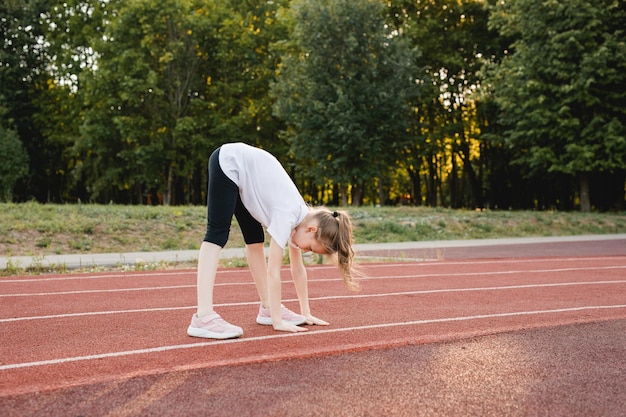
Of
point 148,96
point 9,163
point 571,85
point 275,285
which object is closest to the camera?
point 275,285

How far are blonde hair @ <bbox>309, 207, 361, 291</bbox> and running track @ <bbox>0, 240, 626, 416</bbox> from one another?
0.61 m

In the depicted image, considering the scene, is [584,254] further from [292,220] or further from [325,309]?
[292,220]

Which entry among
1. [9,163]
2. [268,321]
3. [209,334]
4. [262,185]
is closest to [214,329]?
[209,334]

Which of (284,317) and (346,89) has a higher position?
(346,89)

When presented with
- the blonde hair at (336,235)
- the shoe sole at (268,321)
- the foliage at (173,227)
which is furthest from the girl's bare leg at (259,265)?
the foliage at (173,227)

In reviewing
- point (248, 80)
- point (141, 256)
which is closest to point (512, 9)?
point (248, 80)

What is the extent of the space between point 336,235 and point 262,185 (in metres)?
0.66

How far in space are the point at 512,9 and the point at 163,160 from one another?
17.7m

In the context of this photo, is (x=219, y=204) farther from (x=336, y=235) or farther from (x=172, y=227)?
(x=172, y=227)

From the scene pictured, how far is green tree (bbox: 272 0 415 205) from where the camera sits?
94.6 feet

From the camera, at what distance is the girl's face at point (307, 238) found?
488 cm

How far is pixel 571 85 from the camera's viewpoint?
2502 cm

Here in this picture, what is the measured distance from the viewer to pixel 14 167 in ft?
103

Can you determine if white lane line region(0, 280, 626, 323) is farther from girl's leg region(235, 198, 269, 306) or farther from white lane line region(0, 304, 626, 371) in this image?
white lane line region(0, 304, 626, 371)
